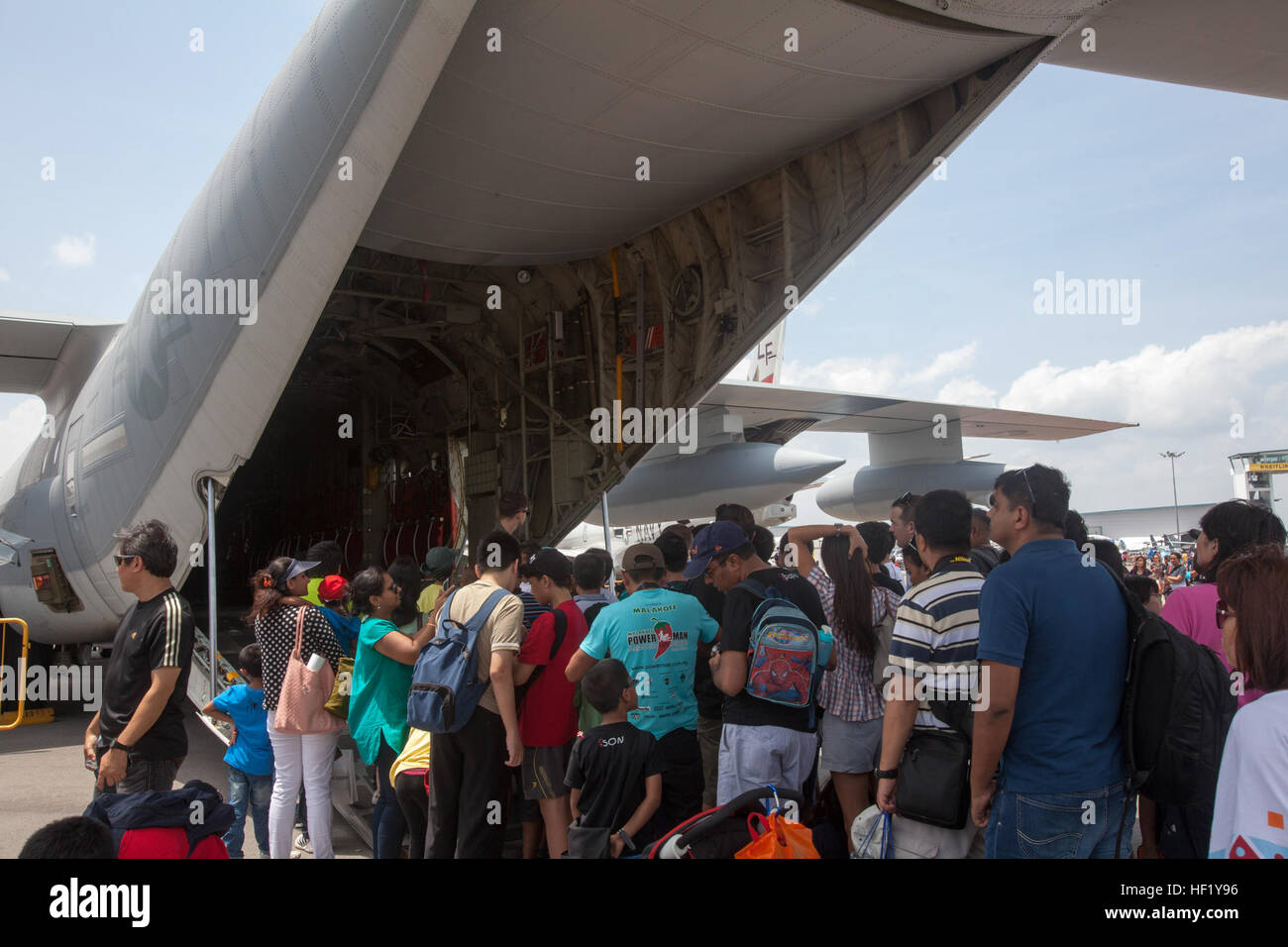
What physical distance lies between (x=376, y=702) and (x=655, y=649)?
1533mm

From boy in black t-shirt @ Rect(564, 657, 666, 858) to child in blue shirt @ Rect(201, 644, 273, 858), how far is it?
2.12 m

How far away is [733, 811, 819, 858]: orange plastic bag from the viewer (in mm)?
2707

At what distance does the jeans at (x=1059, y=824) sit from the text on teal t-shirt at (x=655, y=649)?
5.09 ft

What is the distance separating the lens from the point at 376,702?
4465 mm

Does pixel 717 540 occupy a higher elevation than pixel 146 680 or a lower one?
higher

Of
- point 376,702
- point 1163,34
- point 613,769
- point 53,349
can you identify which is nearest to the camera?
point 613,769

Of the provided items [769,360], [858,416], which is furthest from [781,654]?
→ [769,360]

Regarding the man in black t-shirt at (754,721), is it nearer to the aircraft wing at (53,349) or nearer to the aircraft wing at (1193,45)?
the aircraft wing at (1193,45)

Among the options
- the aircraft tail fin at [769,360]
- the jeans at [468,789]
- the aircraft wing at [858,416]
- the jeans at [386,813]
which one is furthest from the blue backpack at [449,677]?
the aircraft tail fin at [769,360]

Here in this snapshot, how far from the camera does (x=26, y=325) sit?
32.3 ft

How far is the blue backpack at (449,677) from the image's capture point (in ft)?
12.6

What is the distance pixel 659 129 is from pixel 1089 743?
559 cm

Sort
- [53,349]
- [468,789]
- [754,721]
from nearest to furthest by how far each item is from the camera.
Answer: [754,721], [468,789], [53,349]

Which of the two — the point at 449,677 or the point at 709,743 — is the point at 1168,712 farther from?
the point at 449,677
